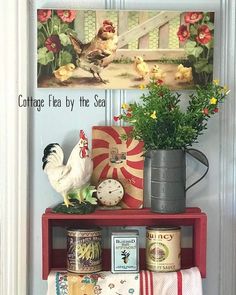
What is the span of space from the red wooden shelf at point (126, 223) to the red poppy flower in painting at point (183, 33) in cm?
45

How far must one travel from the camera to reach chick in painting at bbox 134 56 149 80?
147 centimetres

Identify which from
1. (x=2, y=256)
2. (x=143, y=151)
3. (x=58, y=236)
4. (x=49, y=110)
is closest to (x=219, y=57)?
(x=143, y=151)

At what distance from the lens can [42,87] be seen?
57.9 inches

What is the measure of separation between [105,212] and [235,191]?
36cm

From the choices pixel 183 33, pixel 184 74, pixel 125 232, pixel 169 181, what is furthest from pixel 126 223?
pixel 183 33

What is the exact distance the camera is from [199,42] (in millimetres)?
1483

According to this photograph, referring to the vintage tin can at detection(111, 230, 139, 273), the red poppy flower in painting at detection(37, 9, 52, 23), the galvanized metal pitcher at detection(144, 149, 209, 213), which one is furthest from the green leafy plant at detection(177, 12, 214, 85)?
the vintage tin can at detection(111, 230, 139, 273)

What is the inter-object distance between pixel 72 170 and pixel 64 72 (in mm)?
263

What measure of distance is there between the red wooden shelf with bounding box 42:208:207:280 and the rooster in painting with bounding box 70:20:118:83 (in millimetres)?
369

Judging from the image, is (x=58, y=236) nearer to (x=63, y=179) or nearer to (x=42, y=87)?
(x=63, y=179)

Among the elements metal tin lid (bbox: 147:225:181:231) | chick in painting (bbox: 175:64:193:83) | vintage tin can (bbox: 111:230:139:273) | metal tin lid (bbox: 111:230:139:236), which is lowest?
vintage tin can (bbox: 111:230:139:273)

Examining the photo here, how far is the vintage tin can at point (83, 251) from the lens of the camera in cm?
138

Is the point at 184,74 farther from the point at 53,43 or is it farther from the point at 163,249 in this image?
the point at 163,249

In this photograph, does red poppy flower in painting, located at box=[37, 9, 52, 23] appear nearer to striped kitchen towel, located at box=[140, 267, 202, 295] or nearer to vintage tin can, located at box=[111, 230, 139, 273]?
vintage tin can, located at box=[111, 230, 139, 273]
